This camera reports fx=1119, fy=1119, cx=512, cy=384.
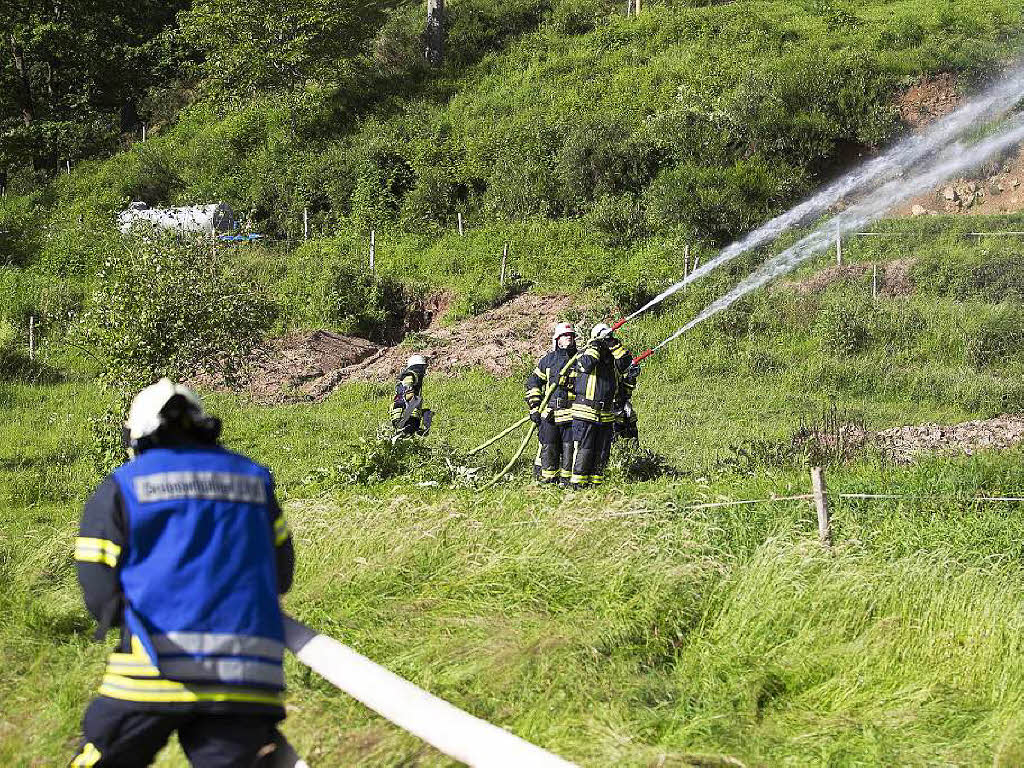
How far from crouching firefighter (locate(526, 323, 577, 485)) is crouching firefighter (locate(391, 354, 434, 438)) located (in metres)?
1.52

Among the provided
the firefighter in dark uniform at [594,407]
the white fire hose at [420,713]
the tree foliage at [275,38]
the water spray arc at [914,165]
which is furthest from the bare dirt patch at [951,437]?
the tree foliage at [275,38]

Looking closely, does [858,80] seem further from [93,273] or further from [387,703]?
[387,703]

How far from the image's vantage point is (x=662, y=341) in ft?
63.6

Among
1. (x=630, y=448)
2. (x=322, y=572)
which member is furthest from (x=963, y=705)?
(x=630, y=448)

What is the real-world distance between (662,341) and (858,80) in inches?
418

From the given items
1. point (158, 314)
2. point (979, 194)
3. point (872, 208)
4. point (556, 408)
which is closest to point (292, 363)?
point (158, 314)

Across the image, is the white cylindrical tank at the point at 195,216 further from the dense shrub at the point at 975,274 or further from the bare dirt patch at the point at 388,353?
the dense shrub at the point at 975,274

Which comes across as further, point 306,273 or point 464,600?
point 306,273

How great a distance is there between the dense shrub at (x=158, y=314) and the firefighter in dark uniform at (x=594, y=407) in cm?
509

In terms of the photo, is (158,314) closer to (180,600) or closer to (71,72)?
(180,600)

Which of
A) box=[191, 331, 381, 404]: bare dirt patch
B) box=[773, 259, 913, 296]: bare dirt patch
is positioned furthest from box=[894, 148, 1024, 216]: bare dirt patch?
box=[191, 331, 381, 404]: bare dirt patch

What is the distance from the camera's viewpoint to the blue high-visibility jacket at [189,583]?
318 cm

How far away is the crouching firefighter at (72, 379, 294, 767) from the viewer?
3.18m

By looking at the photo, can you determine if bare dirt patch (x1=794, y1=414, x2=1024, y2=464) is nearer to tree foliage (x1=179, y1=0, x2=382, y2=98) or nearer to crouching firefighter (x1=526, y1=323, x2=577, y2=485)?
crouching firefighter (x1=526, y1=323, x2=577, y2=485)
